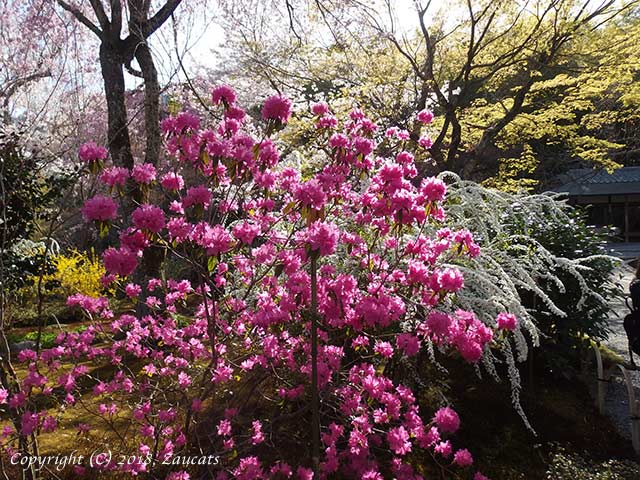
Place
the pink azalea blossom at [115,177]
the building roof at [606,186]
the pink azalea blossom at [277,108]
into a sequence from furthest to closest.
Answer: the building roof at [606,186]
the pink azalea blossom at [277,108]
the pink azalea blossom at [115,177]

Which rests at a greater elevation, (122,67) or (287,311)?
(122,67)

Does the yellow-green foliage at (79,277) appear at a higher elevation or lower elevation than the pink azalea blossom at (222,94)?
lower

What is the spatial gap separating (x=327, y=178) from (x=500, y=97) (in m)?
8.00

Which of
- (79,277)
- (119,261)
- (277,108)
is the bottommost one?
(79,277)

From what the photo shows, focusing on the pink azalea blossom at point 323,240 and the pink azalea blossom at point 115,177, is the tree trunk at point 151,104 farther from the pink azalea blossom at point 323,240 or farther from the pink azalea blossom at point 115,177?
the pink azalea blossom at point 323,240

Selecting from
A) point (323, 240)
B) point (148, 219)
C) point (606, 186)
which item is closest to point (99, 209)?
point (148, 219)

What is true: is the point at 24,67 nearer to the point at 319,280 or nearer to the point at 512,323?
the point at 319,280

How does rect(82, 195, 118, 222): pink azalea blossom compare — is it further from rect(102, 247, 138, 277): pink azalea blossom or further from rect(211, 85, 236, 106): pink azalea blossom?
rect(211, 85, 236, 106): pink azalea blossom

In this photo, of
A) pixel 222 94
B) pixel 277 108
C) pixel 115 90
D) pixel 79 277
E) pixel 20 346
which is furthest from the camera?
pixel 79 277

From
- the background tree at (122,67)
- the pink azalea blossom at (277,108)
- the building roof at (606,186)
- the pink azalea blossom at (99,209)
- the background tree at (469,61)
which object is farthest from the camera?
the building roof at (606,186)

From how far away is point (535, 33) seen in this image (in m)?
6.39

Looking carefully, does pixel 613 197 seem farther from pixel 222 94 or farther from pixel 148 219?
pixel 148 219

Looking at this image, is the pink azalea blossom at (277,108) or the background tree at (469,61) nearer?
the pink azalea blossom at (277,108)

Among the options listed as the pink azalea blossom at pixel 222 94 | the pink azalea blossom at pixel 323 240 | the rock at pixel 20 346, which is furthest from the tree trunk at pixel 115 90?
the pink azalea blossom at pixel 323 240
